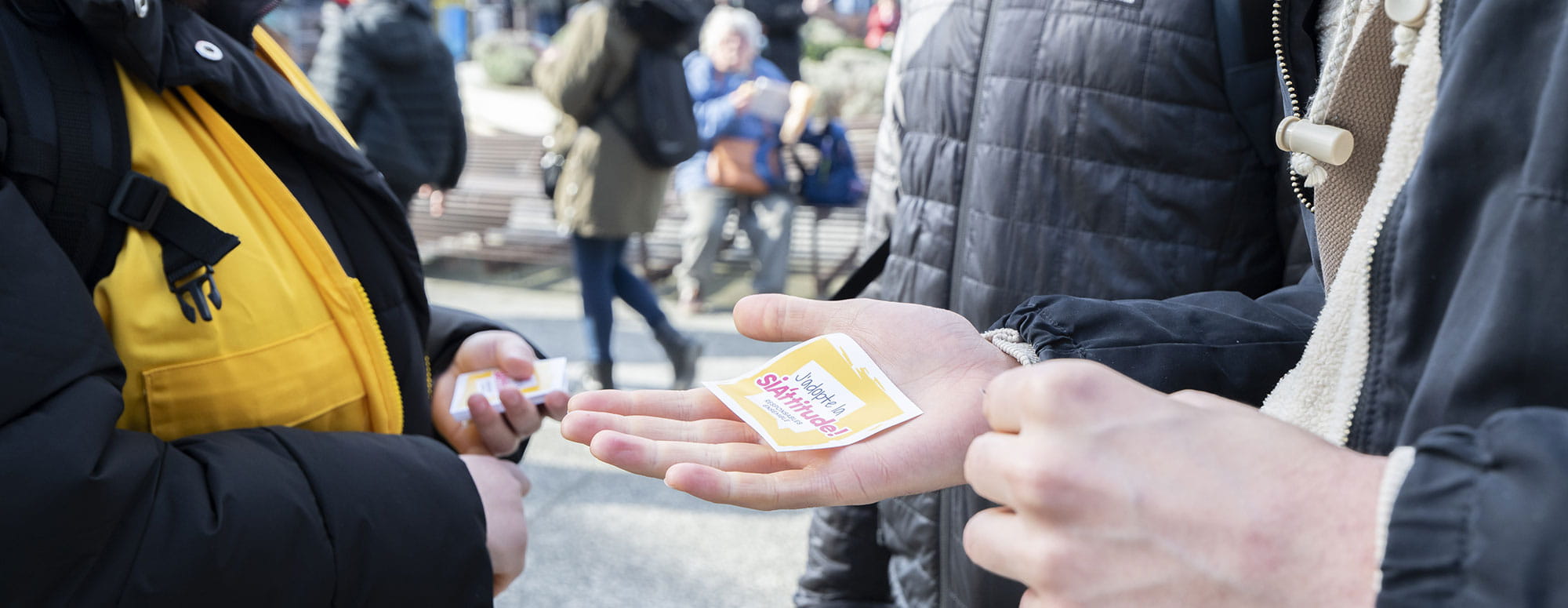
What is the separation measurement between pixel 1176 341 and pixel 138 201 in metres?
1.16

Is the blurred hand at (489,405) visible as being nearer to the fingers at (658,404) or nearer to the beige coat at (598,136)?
the fingers at (658,404)

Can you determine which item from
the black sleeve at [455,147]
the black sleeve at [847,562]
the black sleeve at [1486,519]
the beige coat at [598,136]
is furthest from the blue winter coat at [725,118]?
the black sleeve at [1486,519]

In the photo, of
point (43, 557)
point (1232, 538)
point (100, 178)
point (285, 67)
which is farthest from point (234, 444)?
point (1232, 538)

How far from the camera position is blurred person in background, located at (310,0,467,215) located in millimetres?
4625

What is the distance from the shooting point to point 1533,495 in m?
0.61

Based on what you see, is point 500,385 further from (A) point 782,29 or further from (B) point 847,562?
(A) point 782,29

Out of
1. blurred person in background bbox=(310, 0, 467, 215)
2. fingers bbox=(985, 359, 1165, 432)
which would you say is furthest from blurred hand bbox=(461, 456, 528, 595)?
blurred person in background bbox=(310, 0, 467, 215)

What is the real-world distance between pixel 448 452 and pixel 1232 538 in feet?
3.59

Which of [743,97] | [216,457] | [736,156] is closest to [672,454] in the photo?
Result: [216,457]

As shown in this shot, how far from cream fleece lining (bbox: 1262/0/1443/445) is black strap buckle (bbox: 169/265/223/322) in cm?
116

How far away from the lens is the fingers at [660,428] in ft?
4.02

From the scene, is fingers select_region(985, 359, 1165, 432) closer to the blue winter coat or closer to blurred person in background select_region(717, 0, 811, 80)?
the blue winter coat

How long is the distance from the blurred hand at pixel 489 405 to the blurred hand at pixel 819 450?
1.65 ft

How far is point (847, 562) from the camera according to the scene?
7.33ft
